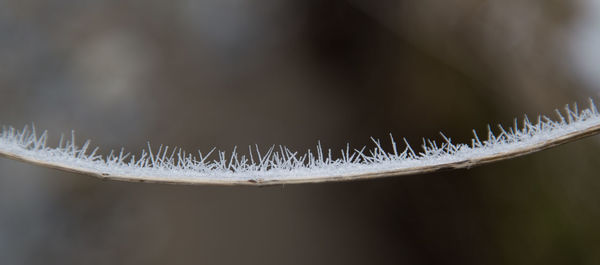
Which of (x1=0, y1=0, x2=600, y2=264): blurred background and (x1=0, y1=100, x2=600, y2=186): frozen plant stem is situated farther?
(x1=0, y1=0, x2=600, y2=264): blurred background

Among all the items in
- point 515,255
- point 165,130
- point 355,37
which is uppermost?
point 355,37

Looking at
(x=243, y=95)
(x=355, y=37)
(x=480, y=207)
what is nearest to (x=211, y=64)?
(x=243, y=95)

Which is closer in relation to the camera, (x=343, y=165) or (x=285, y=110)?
(x=343, y=165)

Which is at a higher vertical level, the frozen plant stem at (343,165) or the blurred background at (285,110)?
the blurred background at (285,110)

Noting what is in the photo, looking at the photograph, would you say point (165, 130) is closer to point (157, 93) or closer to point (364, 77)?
point (157, 93)

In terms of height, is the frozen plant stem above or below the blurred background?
below

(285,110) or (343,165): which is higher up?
(285,110)

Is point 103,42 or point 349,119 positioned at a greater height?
point 103,42
